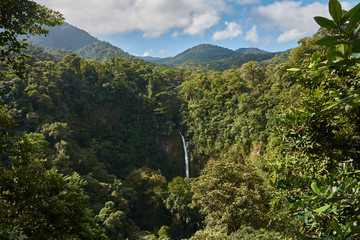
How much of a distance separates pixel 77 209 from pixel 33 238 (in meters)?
0.88

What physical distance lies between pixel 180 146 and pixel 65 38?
129m

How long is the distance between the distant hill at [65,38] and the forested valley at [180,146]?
86.0 meters

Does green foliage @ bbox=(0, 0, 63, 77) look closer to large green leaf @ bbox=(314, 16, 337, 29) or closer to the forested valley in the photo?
the forested valley

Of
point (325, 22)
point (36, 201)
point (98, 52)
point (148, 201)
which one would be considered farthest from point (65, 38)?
point (325, 22)

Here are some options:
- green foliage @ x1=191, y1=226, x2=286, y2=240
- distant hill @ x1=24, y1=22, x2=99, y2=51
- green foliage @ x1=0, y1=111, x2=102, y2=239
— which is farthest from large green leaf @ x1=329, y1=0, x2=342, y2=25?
distant hill @ x1=24, y1=22, x2=99, y2=51

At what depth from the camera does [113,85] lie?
30578mm

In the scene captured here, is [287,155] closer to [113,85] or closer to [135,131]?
[135,131]

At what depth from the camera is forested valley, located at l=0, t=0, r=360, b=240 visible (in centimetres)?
169

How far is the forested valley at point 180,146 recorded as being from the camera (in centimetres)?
169

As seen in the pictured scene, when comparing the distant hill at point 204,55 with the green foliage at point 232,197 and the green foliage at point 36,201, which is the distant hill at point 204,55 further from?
the green foliage at point 36,201

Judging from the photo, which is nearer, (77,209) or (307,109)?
(307,109)

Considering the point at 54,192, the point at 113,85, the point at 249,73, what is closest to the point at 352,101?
the point at 54,192

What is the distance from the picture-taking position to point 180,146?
27719 mm

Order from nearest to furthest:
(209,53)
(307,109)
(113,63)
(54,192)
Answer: (307,109) → (54,192) → (113,63) → (209,53)
